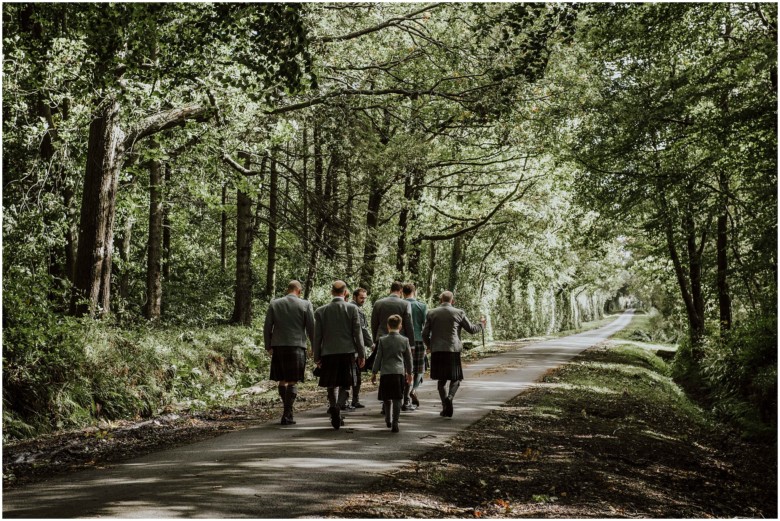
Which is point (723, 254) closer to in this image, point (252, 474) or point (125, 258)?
point (252, 474)

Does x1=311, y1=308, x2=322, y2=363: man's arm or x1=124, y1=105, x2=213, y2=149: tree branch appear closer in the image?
x1=311, y1=308, x2=322, y2=363: man's arm

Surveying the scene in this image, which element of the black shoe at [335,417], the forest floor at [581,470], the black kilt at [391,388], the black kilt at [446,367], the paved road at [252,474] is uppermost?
the black kilt at [446,367]

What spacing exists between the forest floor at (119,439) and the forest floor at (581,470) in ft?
11.8

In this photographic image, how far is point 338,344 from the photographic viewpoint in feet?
33.0

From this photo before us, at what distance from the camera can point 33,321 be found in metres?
11.0

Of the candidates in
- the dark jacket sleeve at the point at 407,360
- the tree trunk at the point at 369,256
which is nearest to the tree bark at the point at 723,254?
the tree trunk at the point at 369,256

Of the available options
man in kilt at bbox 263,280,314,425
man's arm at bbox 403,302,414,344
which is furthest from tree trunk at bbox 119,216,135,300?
man's arm at bbox 403,302,414,344

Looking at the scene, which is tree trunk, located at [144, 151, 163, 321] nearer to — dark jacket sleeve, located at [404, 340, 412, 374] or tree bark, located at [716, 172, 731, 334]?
dark jacket sleeve, located at [404, 340, 412, 374]

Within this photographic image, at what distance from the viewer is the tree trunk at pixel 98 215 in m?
14.4

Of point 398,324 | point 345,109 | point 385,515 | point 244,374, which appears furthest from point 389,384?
point 244,374

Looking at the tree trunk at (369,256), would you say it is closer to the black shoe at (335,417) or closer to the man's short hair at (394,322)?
the man's short hair at (394,322)

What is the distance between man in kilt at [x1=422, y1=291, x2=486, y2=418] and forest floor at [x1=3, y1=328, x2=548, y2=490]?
2.74m

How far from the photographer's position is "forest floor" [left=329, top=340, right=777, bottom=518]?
6.41 meters

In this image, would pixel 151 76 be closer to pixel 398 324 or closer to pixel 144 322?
pixel 398 324
